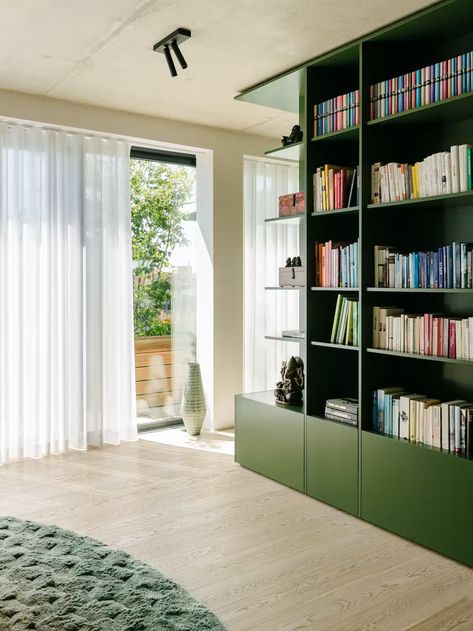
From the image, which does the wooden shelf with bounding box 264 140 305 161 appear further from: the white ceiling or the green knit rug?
the green knit rug

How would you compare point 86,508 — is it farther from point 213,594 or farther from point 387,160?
point 387,160

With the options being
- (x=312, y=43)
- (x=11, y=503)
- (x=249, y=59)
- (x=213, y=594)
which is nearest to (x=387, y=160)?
(x=312, y=43)

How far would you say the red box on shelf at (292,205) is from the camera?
12.2 ft

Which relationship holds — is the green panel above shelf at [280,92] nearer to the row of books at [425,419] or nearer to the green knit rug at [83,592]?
the row of books at [425,419]

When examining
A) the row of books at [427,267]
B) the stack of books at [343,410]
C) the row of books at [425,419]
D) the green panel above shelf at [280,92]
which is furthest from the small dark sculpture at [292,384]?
the green panel above shelf at [280,92]

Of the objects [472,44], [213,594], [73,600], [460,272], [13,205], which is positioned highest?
[472,44]

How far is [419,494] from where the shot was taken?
290cm

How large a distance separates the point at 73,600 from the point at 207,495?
1660mm

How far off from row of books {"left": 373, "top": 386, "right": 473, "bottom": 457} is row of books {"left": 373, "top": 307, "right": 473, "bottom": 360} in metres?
0.25

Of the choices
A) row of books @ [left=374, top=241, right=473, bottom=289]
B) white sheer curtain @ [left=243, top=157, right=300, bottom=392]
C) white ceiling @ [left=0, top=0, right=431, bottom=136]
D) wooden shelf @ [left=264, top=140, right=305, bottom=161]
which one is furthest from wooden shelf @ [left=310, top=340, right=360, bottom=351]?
white sheer curtain @ [left=243, top=157, right=300, bottom=392]

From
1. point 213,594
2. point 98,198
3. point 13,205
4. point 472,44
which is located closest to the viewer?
point 213,594

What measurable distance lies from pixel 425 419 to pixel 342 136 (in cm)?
166

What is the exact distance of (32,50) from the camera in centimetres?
340

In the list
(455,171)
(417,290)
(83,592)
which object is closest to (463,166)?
(455,171)
